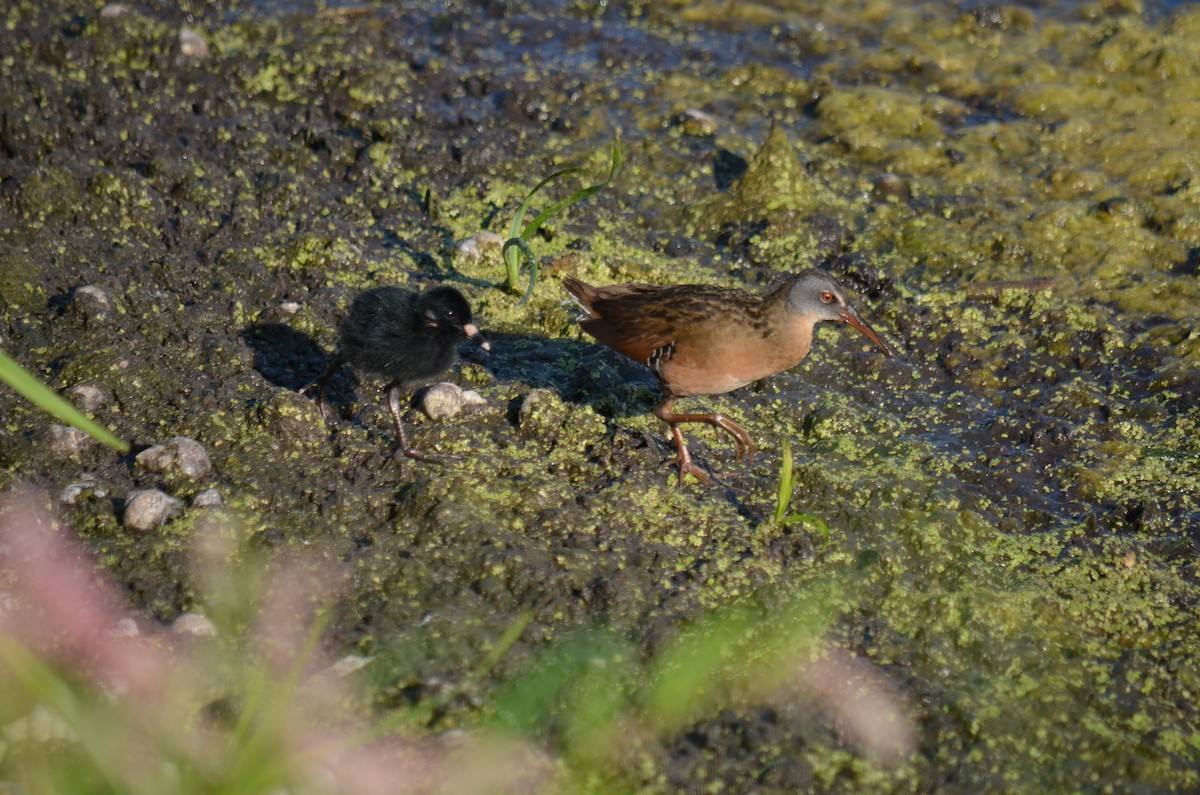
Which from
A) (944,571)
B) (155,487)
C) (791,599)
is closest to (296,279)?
(155,487)

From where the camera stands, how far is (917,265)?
666 centimetres

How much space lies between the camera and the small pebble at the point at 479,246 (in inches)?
247

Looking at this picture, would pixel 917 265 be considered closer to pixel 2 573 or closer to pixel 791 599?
pixel 791 599

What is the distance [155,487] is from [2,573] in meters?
0.65

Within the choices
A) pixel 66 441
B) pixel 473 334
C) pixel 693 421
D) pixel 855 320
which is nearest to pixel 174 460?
pixel 66 441

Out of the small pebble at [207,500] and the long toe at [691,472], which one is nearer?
the small pebble at [207,500]

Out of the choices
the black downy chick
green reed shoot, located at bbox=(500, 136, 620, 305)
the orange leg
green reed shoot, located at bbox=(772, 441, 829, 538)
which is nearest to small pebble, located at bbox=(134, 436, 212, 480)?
the black downy chick

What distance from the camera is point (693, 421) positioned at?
16.9ft

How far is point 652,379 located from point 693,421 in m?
0.66

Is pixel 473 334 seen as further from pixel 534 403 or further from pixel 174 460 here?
pixel 174 460

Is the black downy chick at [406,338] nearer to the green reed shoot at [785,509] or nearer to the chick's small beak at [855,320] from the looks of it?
the green reed shoot at [785,509]

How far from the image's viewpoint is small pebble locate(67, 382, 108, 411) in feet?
15.9

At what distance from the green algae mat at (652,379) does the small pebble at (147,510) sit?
→ 64 mm

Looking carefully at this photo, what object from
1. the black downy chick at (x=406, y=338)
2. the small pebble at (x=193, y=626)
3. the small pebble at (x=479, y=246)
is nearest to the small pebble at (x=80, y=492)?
the small pebble at (x=193, y=626)
